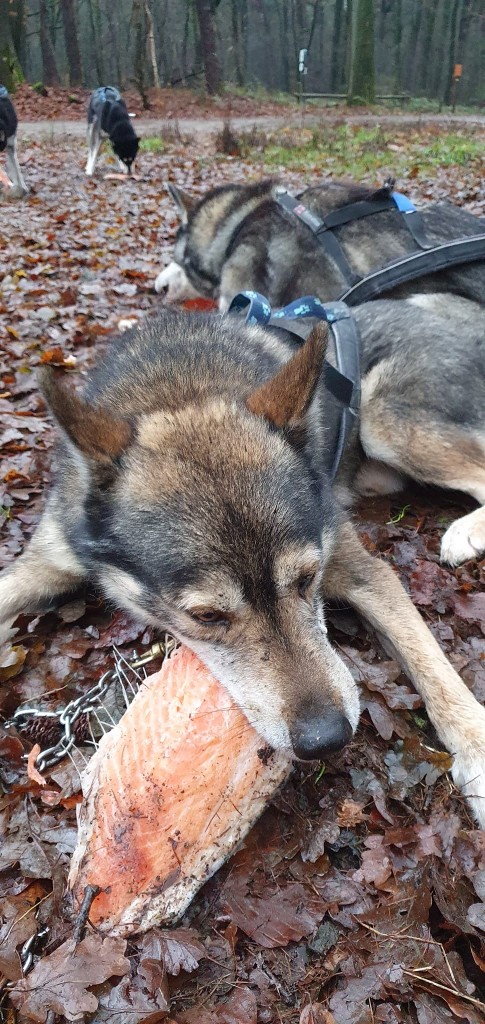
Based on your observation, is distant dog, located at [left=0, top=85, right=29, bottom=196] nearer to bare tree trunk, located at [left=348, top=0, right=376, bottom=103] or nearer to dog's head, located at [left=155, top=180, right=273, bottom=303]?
dog's head, located at [left=155, top=180, right=273, bottom=303]

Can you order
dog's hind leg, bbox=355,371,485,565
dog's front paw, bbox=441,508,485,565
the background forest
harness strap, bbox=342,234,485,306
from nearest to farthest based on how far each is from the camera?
dog's front paw, bbox=441,508,485,565 → dog's hind leg, bbox=355,371,485,565 → harness strap, bbox=342,234,485,306 → the background forest

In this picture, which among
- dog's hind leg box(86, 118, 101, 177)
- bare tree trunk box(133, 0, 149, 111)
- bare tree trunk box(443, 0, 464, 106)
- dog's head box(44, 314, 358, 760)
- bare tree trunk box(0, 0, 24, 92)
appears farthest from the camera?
bare tree trunk box(443, 0, 464, 106)

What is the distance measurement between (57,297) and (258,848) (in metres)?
6.85

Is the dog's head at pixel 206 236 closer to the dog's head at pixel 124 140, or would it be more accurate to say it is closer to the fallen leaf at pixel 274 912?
the fallen leaf at pixel 274 912

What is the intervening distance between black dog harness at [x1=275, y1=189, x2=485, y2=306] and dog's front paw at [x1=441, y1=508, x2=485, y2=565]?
1.86 metres

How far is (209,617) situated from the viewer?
2.28m

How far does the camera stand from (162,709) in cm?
215

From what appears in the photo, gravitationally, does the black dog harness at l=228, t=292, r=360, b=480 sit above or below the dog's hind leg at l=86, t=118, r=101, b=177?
below

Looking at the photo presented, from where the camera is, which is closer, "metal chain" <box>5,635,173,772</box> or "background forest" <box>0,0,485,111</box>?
"metal chain" <box>5,635,173,772</box>

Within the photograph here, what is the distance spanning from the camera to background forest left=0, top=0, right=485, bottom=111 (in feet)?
157

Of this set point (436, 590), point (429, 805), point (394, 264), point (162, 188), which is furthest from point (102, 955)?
point (162, 188)

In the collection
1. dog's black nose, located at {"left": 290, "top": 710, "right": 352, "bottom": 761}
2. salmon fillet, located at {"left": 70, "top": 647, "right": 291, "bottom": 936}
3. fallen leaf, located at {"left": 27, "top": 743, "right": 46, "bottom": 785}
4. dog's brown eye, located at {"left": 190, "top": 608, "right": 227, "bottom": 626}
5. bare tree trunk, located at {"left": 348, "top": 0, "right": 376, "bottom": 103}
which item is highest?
bare tree trunk, located at {"left": 348, "top": 0, "right": 376, "bottom": 103}

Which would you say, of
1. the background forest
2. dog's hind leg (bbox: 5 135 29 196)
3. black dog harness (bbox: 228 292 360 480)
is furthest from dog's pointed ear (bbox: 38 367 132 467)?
the background forest

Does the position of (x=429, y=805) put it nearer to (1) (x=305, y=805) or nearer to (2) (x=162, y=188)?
(1) (x=305, y=805)
